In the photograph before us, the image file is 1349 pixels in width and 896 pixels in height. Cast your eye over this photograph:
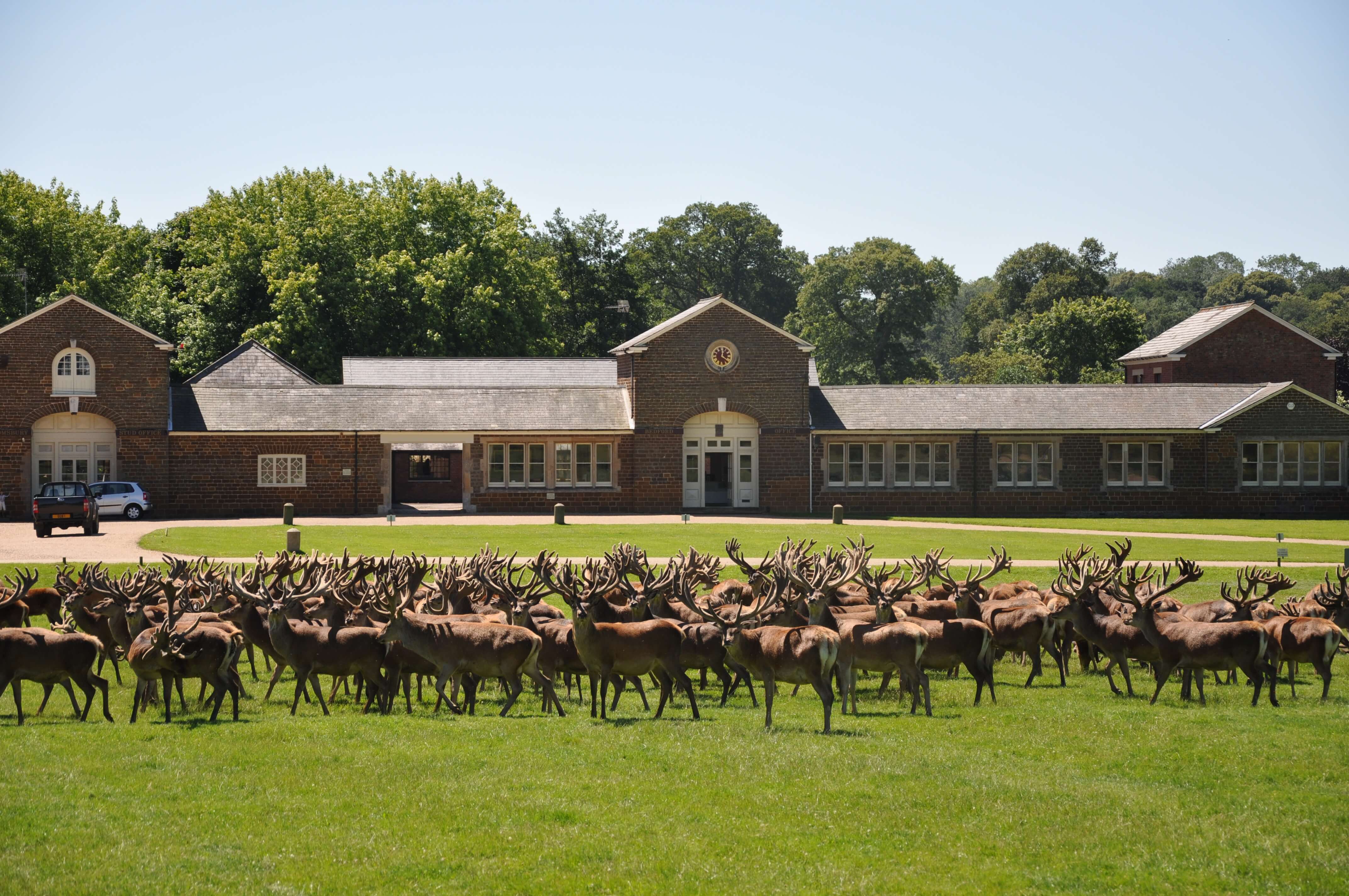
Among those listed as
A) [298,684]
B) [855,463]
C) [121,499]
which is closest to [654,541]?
[855,463]

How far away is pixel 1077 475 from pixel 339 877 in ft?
142

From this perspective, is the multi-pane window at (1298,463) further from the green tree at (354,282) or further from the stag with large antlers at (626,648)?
the stag with large antlers at (626,648)

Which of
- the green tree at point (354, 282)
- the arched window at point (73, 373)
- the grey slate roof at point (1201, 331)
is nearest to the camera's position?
the arched window at point (73, 373)

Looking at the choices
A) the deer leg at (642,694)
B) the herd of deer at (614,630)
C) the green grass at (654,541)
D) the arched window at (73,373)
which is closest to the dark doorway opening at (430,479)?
the arched window at (73,373)

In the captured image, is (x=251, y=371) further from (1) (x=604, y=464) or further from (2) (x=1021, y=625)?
(2) (x=1021, y=625)

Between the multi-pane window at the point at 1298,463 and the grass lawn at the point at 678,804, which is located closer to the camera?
the grass lawn at the point at 678,804

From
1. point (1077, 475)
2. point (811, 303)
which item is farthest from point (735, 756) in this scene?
point (811, 303)

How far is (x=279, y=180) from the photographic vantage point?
72.9 meters

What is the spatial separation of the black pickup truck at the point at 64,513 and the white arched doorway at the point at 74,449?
26.3 feet

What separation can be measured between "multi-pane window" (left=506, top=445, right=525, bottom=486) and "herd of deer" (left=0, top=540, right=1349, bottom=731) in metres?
27.1

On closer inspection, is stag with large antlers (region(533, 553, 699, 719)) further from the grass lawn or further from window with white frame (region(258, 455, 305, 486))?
window with white frame (region(258, 455, 305, 486))

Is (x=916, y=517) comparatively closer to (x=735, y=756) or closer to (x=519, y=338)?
(x=519, y=338)

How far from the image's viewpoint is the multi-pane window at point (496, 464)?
156 ft

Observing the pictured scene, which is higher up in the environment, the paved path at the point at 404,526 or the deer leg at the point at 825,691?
the paved path at the point at 404,526
